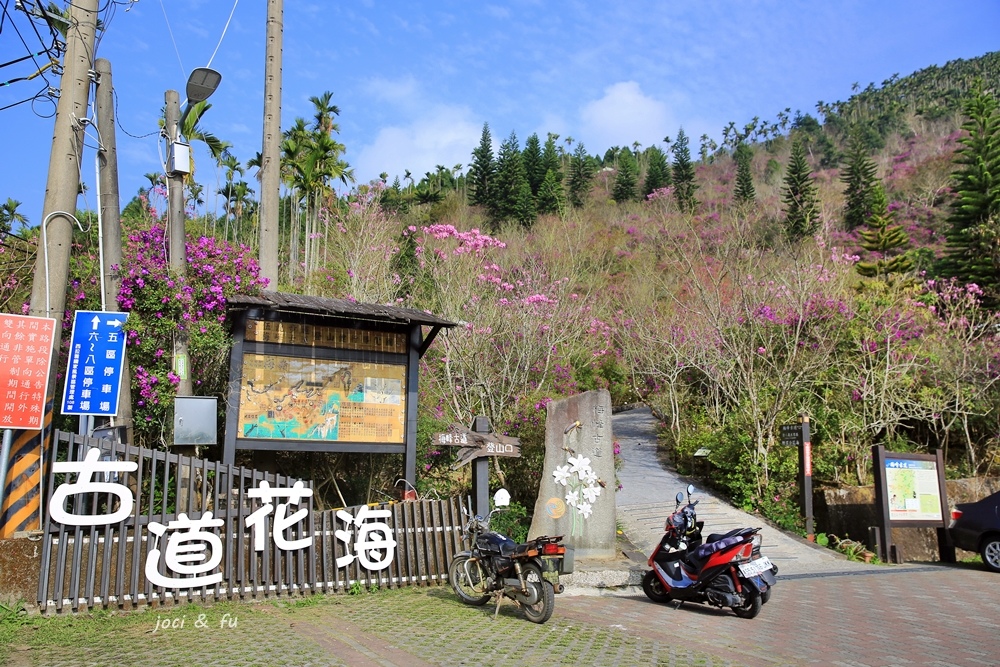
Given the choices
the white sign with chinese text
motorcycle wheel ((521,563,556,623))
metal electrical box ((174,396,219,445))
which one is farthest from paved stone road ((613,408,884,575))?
metal electrical box ((174,396,219,445))

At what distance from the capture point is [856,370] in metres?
16.4

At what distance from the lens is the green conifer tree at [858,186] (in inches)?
1558

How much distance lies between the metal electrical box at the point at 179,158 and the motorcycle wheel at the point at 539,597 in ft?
19.7

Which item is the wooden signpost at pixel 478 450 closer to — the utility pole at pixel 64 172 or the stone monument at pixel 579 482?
the stone monument at pixel 579 482

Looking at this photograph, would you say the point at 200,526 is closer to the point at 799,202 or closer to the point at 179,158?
the point at 179,158

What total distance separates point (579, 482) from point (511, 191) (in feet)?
116

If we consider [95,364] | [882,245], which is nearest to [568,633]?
[95,364]

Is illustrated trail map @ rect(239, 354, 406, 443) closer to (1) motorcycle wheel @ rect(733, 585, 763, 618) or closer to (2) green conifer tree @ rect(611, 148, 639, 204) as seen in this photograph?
(1) motorcycle wheel @ rect(733, 585, 763, 618)

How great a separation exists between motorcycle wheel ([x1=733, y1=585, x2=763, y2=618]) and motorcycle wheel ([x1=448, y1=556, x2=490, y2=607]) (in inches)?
105

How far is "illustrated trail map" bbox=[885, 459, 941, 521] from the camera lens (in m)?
11.9

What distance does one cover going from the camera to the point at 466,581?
7.76 m

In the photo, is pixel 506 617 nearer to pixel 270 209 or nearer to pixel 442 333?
pixel 270 209

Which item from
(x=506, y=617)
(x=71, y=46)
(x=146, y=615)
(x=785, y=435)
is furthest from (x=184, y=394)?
(x=785, y=435)

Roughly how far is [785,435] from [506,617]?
870cm
